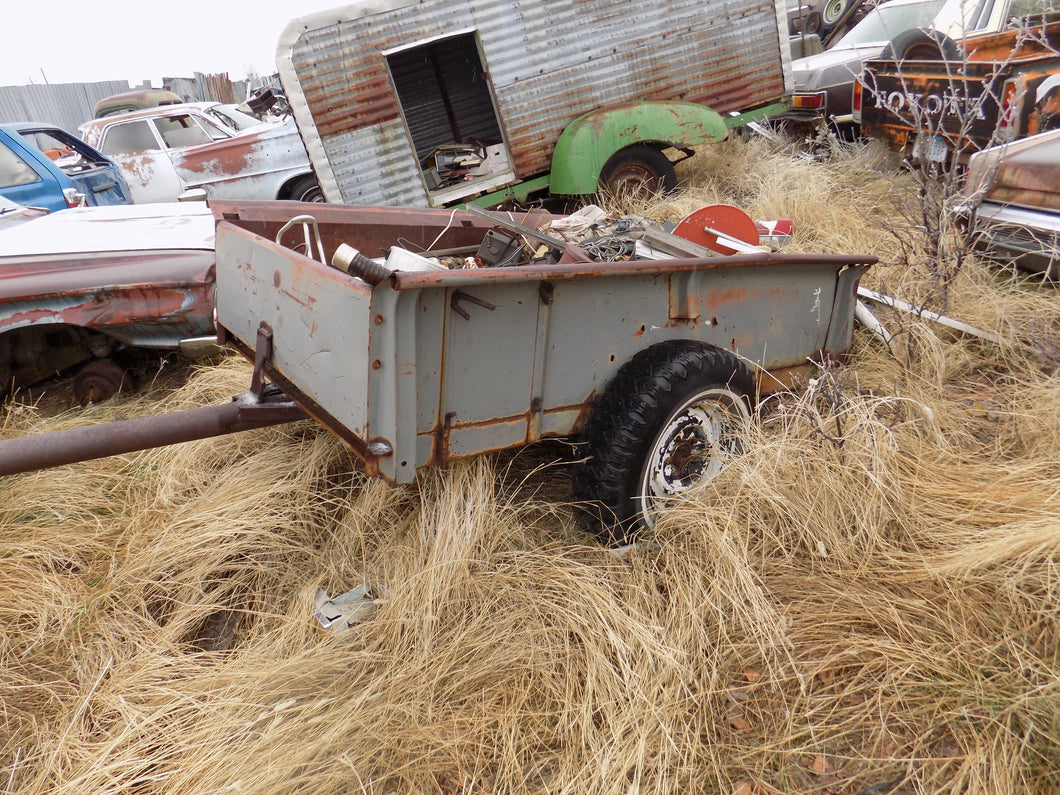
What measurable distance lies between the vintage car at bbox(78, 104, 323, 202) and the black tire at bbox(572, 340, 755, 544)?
662 cm

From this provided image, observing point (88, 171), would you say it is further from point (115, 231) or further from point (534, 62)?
point (534, 62)

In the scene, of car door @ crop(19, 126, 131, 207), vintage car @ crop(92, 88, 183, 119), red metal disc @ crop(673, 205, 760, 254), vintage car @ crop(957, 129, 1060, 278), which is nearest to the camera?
red metal disc @ crop(673, 205, 760, 254)

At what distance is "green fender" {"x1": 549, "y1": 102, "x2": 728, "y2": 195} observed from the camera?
6289mm

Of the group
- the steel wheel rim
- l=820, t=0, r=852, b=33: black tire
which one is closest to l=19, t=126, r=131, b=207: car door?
the steel wheel rim

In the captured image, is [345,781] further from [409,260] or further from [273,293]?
[409,260]

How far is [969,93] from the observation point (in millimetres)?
4965

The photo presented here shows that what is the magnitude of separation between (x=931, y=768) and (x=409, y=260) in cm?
225

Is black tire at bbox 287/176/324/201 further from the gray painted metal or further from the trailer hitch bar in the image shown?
the trailer hitch bar

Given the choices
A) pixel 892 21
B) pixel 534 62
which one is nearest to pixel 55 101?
pixel 534 62

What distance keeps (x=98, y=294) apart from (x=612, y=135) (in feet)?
14.6

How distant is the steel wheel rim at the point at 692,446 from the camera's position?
102 inches

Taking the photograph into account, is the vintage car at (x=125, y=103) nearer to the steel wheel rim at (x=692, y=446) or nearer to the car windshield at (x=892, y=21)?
the car windshield at (x=892, y=21)

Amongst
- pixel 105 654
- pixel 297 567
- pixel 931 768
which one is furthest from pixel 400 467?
pixel 931 768

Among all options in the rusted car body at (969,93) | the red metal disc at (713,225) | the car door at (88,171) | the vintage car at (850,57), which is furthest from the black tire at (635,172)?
the car door at (88,171)
